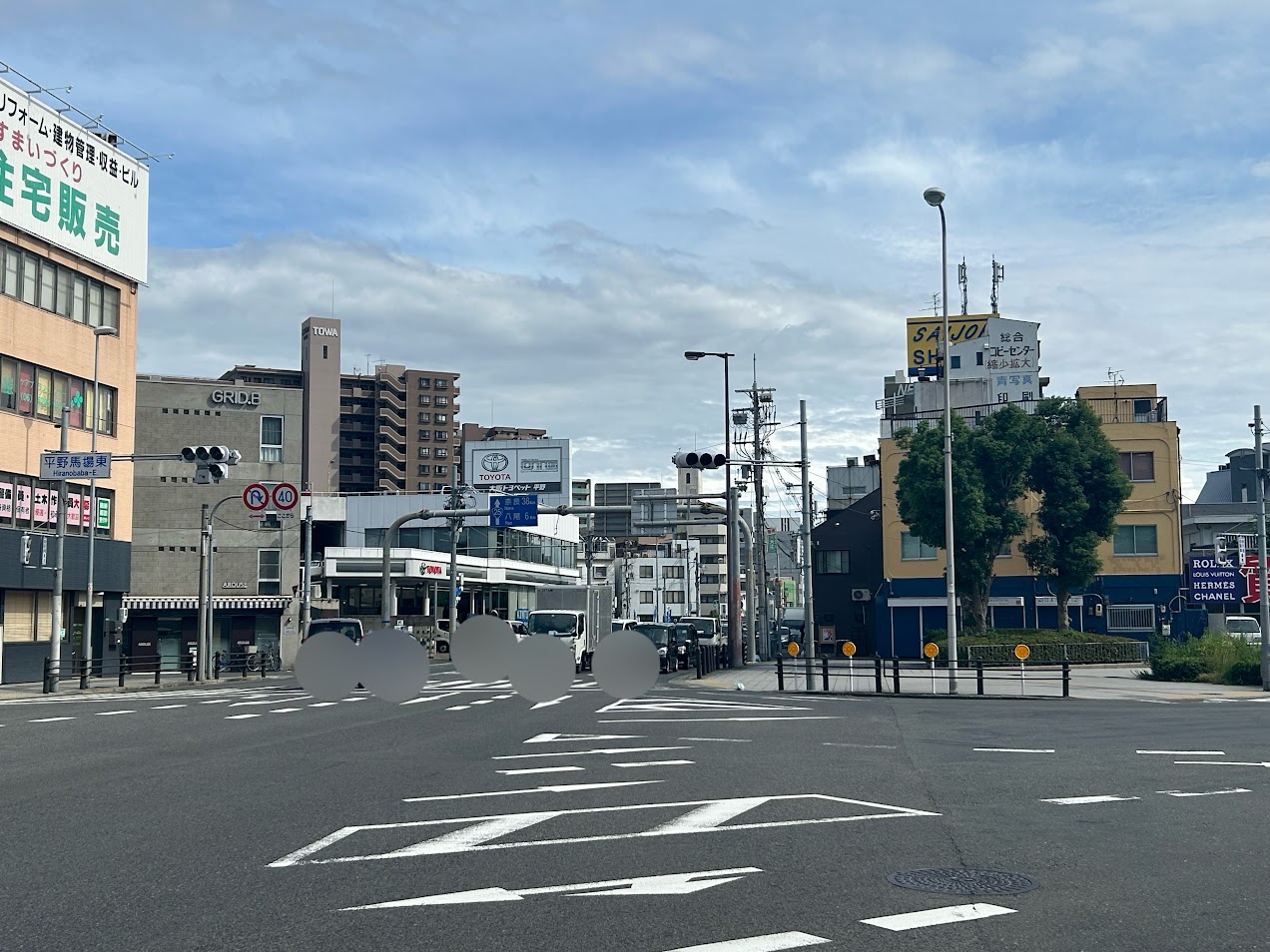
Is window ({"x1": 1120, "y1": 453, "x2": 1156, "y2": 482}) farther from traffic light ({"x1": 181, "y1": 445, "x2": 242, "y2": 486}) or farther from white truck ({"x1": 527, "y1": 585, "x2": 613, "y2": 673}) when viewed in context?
traffic light ({"x1": 181, "y1": 445, "x2": 242, "y2": 486})

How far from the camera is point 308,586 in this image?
9.91ft

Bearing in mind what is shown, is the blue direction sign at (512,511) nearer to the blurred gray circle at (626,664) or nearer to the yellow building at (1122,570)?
the blurred gray circle at (626,664)

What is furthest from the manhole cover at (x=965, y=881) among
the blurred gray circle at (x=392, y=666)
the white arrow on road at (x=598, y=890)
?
the blurred gray circle at (x=392, y=666)

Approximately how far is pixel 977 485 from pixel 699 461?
73.2 m

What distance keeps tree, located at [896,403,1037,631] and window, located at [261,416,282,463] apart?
238 feet

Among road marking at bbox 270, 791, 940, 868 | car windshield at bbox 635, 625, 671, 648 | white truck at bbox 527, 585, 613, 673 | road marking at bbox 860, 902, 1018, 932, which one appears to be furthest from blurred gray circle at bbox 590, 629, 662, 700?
road marking at bbox 270, 791, 940, 868

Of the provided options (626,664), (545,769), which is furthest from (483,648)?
(545,769)

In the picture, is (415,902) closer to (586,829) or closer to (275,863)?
(275,863)

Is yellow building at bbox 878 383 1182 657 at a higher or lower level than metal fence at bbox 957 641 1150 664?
higher

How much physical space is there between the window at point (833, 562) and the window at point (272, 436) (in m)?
92.1

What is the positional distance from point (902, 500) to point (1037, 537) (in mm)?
8627

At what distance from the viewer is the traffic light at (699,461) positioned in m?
3.41

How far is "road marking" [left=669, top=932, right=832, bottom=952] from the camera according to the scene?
35.5ft

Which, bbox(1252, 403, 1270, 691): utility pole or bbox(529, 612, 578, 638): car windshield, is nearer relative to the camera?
bbox(529, 612, 578, 638): car windshield
